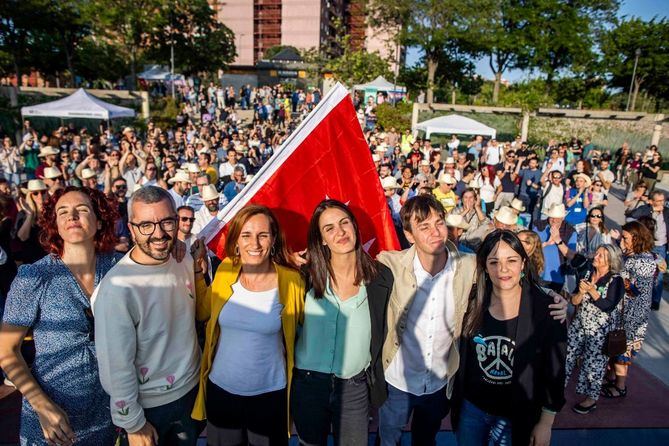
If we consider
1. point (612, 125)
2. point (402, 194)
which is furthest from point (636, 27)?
point (402, 194)

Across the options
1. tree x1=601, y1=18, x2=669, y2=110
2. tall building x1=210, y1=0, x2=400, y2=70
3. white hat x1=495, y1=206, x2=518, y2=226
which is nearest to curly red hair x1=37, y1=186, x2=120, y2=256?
white hat x1=495, y1=206, x2=518, y2=226

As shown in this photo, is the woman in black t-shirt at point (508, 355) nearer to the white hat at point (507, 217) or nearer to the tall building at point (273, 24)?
the white hat at point (507, 217)

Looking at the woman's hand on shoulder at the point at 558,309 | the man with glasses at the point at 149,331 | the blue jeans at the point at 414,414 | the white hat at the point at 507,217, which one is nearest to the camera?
the man with glasses at the point at 149,331

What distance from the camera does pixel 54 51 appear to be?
3094 centimetres

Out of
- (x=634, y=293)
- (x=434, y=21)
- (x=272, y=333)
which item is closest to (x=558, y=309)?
(x=272, y=333)

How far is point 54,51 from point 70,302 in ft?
Answer: 119

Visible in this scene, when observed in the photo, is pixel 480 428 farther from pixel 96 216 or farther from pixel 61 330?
pixel 96 216

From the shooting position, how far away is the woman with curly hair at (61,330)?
219cm

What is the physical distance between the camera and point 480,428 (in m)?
2.67

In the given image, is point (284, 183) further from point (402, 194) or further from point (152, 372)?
point (402, 194)

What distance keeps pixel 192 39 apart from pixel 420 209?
40.0 m

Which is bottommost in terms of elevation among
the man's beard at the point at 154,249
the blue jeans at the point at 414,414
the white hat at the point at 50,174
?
the blue jeans at the point at 414,414

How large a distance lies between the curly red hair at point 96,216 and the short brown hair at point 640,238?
190 inches

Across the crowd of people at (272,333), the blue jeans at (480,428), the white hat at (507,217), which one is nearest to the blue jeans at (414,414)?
the crowd of people at (272,333)
